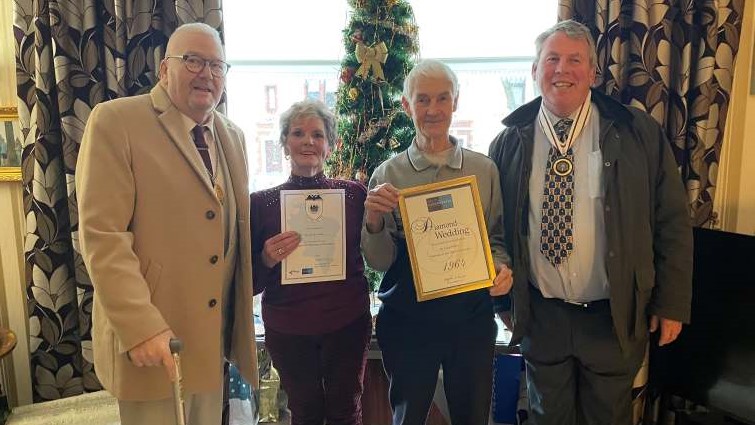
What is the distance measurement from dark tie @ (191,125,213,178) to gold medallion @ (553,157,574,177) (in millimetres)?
1084

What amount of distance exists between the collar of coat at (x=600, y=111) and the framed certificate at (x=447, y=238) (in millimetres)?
352

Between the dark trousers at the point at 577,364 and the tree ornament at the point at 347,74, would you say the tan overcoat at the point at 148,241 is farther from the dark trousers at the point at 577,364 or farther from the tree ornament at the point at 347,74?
the dark trousers at the point at 577,364

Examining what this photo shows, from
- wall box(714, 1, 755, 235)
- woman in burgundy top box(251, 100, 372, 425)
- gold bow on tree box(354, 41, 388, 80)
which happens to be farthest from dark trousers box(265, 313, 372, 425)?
wall box(714, 1, 755, 235)

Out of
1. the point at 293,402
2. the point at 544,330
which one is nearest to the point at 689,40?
the point at 544,330

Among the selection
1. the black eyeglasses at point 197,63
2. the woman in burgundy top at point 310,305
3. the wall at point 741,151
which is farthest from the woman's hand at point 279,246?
the wall at point 741,151

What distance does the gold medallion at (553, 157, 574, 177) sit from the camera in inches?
66.4

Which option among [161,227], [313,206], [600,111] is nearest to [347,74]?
[313,206]

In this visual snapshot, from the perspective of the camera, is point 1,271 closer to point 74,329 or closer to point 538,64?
point 74,329

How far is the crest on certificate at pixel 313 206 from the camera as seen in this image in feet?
5.58

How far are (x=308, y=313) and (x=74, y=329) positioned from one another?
4.58 feet

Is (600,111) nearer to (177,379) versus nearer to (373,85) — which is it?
(373,85)

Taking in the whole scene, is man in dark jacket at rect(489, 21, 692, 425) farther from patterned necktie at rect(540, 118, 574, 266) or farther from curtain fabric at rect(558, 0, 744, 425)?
curtain fabric at rect(558, 0, 744, 425)

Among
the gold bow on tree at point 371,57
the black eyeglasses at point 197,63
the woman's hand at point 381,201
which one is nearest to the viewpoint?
the black eyeglasses at point 197,63

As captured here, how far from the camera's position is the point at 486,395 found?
1.73m
